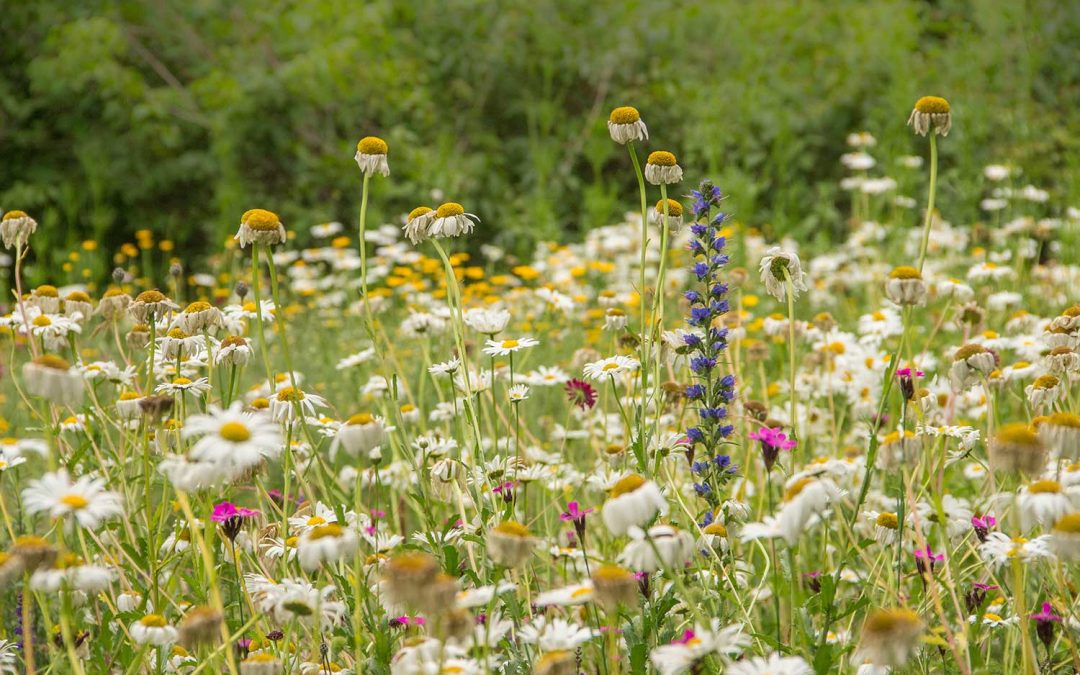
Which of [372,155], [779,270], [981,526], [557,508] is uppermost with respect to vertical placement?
[372,155]

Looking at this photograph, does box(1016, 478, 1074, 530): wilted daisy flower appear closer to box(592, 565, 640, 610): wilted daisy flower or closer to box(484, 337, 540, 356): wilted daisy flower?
box(592, 565, 640, 610): wilted daisy flower

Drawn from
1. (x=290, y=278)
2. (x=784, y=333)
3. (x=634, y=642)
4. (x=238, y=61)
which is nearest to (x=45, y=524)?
(x=634, y=642)

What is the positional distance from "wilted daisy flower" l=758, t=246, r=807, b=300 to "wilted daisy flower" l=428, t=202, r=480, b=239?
1.62 feet

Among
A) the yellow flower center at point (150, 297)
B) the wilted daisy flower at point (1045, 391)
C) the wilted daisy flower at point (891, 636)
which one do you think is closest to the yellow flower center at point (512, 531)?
the wilted daisy flower at point (891, 636)

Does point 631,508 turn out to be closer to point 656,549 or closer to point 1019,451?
point 656,549

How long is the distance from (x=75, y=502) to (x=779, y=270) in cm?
111

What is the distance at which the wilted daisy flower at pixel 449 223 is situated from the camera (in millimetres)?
1683

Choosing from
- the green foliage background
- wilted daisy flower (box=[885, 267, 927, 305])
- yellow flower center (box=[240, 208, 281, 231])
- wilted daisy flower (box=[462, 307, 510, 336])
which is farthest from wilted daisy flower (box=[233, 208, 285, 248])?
the green foliage background

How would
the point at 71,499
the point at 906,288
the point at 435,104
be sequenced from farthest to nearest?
the point at 435,104 → the point at 906,288 → the point at 71,499

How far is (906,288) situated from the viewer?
4.62ft

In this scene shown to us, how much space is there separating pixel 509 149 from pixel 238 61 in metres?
1.87

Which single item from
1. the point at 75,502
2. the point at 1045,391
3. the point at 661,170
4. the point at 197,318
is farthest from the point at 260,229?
the point at 1045,391

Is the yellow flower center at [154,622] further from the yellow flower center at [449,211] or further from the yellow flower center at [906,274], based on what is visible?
the yellow flower center at [906,274]

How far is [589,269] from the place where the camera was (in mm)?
4965
